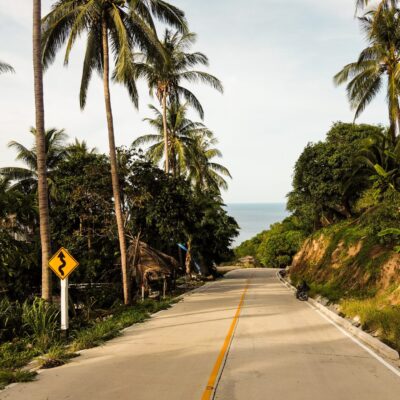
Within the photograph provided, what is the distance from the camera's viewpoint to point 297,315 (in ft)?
50.5

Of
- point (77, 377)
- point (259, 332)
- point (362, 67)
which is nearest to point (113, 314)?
point (259, 332)

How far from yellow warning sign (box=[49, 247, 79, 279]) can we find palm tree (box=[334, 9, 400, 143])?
64.3 feet

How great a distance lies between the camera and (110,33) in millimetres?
18656

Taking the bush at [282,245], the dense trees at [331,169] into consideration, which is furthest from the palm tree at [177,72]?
the bush at [282,245]

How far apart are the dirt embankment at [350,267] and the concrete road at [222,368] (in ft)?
15.7

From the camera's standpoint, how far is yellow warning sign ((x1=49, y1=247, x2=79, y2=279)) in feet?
35.1

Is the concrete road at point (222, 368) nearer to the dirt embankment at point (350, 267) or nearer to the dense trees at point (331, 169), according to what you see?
the dirt embankment at point (350, 267)

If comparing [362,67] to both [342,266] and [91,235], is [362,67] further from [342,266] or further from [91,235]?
[91,235]

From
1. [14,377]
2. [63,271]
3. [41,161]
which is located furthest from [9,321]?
[14,377]

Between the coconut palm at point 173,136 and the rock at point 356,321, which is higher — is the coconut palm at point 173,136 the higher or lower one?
the higher one

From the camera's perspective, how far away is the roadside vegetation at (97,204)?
37.6 feet

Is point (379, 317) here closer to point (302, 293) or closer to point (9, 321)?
point (302, 293)

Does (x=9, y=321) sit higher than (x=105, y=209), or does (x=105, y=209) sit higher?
(x=105, y=209)

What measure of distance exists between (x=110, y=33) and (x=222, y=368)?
1561 cm
